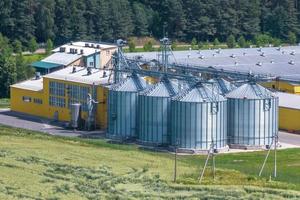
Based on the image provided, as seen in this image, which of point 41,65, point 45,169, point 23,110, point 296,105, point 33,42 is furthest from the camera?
point 33,42

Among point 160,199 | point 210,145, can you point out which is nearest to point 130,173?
point 160,199

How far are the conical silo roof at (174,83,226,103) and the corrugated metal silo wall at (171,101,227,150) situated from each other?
263 mm

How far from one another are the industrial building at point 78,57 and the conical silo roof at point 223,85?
75.6 ft

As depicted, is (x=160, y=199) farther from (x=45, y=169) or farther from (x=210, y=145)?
(x=210, y=145)

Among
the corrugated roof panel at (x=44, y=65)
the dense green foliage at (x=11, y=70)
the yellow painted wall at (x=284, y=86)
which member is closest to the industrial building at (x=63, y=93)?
the dense green foliage at (x=11, y=70)

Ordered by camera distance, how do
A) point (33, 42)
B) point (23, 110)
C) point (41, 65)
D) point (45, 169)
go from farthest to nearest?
point (33, 42) → point (41, 65) → point (23, 110) → point (45, 169)

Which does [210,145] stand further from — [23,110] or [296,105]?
[23,110]

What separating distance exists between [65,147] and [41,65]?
114 ft

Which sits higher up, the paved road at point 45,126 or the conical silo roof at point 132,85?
the conical silo roof at point 132,85

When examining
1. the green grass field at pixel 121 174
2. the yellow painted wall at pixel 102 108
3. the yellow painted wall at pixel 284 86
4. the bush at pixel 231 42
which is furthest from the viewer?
the bush at pixel 231 42

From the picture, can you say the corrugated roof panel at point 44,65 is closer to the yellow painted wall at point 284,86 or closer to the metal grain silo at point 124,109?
the yellow painted wall at point 284,86

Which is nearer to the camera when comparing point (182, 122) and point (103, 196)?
point (103, 196)

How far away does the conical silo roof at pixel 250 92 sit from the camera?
74250mm

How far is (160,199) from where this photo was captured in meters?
51.9
